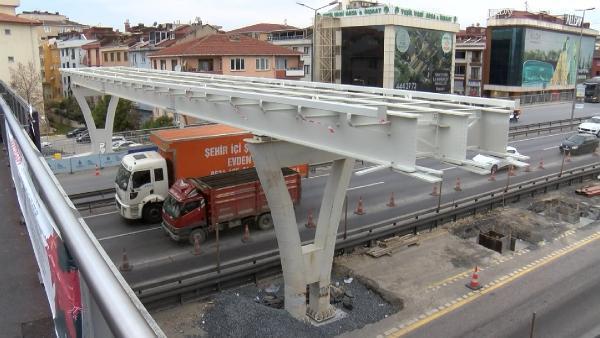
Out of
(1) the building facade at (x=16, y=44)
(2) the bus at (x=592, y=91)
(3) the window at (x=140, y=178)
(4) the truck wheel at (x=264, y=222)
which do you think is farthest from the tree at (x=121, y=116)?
(2) the bus at (x=592, y=91)

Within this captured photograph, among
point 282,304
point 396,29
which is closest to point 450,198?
point 282,304

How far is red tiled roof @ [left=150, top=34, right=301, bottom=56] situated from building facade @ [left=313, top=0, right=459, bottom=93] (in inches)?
446

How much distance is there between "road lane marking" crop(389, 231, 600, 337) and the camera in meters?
12.3

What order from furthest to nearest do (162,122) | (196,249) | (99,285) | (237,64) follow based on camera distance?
(237,64), (162,122), (196,249), (99,285)

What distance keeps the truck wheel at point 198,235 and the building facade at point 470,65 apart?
214 ft

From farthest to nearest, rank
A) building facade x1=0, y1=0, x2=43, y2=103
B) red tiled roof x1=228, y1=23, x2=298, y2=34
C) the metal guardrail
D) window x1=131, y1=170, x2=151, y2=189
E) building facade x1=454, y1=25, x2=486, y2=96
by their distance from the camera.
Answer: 1. red tiled roof x1=228, y1=23, x2=298, y2=34
2. building facade x1=454, y1=25, x2=486, y2=96
3. building facade x1=0, y1=0, x2=43, y2=103
4. window x1=131, y1=170, x2=151, y2=189
5. the metal guardrail

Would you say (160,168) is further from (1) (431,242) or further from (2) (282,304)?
(1) (431,242)

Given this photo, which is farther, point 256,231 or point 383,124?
point 256,231

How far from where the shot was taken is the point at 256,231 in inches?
725

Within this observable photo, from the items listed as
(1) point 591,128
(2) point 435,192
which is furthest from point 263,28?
(2) point 435,192

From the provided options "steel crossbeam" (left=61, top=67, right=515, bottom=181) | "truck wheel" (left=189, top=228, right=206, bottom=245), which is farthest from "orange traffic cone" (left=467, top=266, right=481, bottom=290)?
"truck wheel" (left=189, top=228, right=206, bottom=245)

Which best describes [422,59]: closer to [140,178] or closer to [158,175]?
[158,175]

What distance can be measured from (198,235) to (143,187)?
3.50m

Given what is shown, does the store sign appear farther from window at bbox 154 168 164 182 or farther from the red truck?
window at bbox 154 168 164 182
